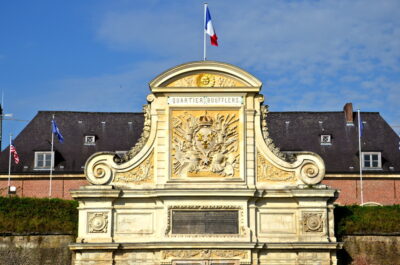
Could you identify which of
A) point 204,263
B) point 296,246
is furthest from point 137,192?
point 296,246

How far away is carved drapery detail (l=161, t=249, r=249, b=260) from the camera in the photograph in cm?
2309

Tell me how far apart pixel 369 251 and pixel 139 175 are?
871cm

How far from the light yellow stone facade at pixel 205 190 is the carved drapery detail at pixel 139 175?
3cm

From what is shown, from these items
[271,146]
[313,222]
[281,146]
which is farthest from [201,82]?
[281,146]

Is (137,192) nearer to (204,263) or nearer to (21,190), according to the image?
(204,263)

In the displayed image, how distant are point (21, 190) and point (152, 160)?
49.1 ft

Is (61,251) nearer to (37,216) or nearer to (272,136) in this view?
(37,216)

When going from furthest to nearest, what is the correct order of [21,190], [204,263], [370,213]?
[21,190] < [370,213] < [204,263]

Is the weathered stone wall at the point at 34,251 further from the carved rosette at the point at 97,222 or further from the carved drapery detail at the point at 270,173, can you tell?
the carved drapery detail at the point at 270,173

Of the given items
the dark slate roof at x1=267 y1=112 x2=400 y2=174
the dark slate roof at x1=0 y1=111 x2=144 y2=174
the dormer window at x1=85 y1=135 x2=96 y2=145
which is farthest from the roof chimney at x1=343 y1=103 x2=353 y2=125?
the dormer window at x1=85 y1=135 x2=96 y2=145

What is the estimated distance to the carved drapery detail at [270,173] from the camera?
2384 centimetres

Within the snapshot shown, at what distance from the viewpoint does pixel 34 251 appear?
24562 mm

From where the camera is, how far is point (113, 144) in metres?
38.6

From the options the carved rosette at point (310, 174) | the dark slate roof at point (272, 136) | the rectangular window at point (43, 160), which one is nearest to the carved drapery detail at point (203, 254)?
the carved rosette at point (310, 174)
